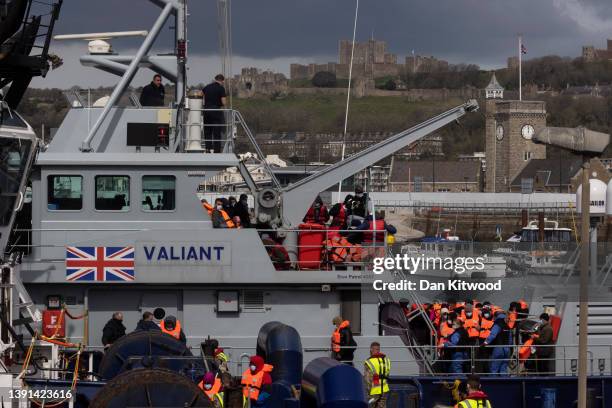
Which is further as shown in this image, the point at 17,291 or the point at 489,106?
the point at 489,106

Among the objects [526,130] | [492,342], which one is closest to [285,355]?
[492,342]

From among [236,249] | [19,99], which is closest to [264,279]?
[236,249]

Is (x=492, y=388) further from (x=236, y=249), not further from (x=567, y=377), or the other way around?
(x=236, y=249)

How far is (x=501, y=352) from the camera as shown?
707 inches

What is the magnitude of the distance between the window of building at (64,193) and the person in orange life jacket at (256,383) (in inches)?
191

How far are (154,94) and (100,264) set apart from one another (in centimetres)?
325

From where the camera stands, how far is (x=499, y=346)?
58.4 feet

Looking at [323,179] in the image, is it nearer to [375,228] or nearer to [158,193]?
[375,228]

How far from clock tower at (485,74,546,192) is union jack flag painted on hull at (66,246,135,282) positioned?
508ft

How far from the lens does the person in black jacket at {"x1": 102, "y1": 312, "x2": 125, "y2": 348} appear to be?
681 inches

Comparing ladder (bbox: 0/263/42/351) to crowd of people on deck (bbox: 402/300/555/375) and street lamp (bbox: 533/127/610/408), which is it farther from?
street lamp (bbox: 533/127/610/408)

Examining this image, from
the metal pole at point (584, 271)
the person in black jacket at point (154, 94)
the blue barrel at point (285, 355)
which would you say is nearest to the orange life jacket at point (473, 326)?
the blue barrel at point (285, 355)

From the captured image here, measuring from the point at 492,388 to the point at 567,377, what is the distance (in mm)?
1192

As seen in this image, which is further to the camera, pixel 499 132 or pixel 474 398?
pixel 499 132
